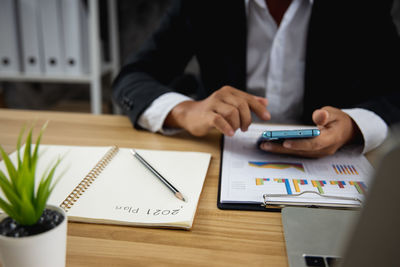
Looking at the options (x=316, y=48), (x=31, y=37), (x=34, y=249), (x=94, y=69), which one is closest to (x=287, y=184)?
(x=34, y=249)

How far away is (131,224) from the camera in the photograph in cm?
44

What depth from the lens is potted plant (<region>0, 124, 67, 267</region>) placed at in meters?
0.29

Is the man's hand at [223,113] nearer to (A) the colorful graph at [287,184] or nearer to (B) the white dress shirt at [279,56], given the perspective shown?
(A) the colorful graph at [287,184]

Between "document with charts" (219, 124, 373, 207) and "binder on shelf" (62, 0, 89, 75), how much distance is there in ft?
3.47

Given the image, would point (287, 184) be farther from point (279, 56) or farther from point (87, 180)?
point (279, 56)

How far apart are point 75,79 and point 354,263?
1515 millimetres

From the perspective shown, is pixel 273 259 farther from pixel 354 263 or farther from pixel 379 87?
pixel 379 87

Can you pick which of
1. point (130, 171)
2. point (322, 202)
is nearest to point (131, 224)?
point (130, 171)

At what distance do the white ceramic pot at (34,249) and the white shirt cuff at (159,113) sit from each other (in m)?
0.45

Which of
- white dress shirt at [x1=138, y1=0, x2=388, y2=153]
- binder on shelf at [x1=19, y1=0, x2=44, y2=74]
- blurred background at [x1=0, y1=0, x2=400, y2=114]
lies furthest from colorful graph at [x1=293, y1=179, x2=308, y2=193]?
binder on shelf at [x1=19, y1=0, x2=44, y2=74]

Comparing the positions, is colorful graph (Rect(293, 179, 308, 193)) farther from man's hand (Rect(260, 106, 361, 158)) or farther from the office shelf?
the office shelf

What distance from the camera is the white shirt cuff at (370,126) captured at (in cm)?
67

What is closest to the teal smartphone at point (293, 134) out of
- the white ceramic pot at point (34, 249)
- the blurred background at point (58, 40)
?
the white ceramic pot at point (34, 249)

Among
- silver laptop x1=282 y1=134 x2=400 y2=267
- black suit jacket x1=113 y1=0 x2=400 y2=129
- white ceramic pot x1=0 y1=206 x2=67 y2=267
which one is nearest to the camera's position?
silver laptop x1=282 y1=134 x2=400 y2=267
